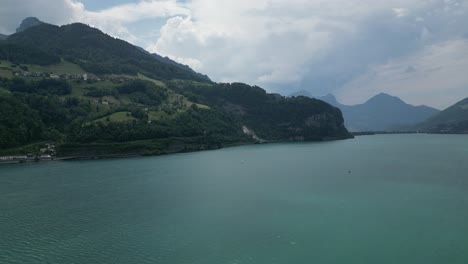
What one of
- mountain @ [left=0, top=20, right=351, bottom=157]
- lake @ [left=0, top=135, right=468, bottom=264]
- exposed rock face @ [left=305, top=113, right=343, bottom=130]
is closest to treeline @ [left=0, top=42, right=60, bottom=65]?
mountain @ [left=0, top=20, right=351, bottom=157]

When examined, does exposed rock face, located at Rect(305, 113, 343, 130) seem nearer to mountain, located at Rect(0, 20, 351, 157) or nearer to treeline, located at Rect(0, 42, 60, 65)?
mountain, located at Rect(0, 20, 351, 157)

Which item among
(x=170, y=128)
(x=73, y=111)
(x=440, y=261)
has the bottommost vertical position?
(x=440, y=261)

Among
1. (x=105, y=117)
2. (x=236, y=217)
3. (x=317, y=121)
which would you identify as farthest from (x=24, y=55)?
(x=236, y=217)

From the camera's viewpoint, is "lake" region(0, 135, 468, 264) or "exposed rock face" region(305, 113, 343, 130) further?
"exposed rock face" region(305, 113, 343, 130)

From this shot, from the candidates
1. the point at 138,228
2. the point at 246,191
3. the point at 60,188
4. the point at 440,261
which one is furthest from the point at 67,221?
the point at 440,261

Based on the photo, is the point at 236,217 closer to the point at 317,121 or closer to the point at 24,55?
the point at 317,121

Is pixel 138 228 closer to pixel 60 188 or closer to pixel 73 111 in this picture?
pixel 60 188

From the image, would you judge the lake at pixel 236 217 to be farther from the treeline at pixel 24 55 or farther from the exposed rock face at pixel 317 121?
the exposed rock face at pixel 317 121

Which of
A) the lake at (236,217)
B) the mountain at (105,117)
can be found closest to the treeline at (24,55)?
the mountain at (105,117)
